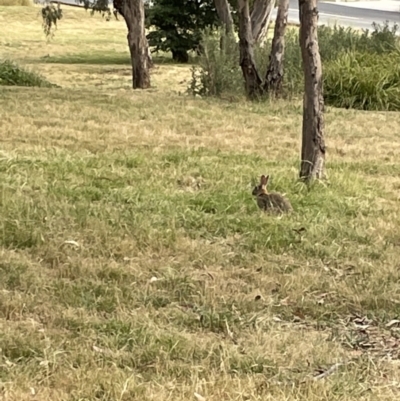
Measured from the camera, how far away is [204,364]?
139 inches

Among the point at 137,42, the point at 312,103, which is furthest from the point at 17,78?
the point at 312,103

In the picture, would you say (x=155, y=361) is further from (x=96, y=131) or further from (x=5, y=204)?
(x=96, y=131)

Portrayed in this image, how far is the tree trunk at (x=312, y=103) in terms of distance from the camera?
6.96 metres

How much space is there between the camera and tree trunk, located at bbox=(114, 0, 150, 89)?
17156 millimetres

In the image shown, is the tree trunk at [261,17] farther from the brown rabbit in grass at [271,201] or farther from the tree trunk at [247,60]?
Answer: the brown rabbit in grass at [271,201]

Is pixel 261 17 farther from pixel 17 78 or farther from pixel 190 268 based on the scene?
pixel 190 268

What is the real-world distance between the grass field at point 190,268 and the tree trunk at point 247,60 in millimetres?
3232

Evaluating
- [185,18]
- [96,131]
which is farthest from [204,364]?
[185,18]

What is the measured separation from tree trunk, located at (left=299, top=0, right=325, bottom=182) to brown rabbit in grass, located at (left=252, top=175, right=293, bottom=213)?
2.98ft

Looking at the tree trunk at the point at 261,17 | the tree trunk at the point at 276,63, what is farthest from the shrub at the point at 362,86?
the tree trunk at the point at 261,17

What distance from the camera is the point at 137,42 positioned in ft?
57.4

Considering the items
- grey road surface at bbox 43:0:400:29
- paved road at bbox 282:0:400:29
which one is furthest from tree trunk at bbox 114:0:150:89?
paved road at bbox 282:0:400:29

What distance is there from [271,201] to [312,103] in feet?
4.20

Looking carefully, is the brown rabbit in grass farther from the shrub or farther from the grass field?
the shrub
